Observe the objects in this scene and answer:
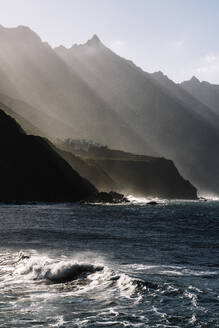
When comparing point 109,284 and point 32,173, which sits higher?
point 32,173

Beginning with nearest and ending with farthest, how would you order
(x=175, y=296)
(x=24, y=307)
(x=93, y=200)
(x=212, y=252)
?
(x=24, y=307) < (x=175, y=296) < (x=212, y=252) < (x=93, y=200)

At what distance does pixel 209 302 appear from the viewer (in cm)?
2567

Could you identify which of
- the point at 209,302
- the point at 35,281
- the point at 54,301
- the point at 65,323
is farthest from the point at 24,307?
the point at 209,302

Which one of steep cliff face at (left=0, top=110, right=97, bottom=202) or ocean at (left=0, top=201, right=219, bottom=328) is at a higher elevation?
steep cliff face at (left=0, top=110, right=97, bottom=202)

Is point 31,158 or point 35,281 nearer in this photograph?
point 35,281

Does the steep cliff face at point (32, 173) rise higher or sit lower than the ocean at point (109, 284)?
higher

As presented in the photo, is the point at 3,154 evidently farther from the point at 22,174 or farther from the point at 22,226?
the point at 22,226

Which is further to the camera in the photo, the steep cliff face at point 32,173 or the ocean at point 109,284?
the steep cliff face at point 32,173

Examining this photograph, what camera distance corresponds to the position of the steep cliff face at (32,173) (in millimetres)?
155750

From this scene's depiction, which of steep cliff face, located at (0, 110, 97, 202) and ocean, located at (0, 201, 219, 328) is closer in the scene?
ocean, located at (0, 201, 219, 328)

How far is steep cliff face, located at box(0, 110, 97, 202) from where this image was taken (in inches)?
6132

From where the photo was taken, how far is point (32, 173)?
6304 inches

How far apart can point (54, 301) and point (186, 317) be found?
26.0 ft

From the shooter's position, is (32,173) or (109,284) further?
(32,173)
